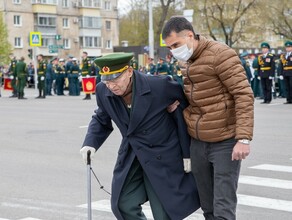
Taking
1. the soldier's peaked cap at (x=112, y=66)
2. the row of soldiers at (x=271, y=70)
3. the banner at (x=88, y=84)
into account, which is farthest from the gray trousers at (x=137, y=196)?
the banner at (x=88, y=84)

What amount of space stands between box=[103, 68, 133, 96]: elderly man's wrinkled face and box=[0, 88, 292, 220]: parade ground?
257 cm

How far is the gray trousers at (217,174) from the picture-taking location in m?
4.96

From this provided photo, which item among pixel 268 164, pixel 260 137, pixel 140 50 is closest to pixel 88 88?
pixel 260 137

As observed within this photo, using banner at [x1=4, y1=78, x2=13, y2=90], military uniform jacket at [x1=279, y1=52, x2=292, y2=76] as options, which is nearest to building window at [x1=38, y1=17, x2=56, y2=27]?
banner at [x1=4, y1=78, x2=13, y2=90]

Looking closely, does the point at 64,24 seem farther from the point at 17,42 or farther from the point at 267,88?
the point at 267,88

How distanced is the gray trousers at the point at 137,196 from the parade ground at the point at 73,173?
6.91ft

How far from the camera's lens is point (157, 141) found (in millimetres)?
5125

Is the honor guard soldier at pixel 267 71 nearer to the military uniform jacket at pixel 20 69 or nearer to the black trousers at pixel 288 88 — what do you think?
the black trousers at pixel 288 88

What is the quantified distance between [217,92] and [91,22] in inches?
3534

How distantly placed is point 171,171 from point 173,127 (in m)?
0.34

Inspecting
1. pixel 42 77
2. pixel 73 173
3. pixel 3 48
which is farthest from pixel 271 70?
pixel 3 48

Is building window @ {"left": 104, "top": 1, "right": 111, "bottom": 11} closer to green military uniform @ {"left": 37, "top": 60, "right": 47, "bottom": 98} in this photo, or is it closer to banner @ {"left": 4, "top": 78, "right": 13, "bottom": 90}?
banner @ {"left": 4, "top": 78, "right": 13, "bottom": 90}

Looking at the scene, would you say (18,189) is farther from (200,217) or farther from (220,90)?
(220,90)

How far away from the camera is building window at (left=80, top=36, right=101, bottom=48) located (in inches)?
3627
